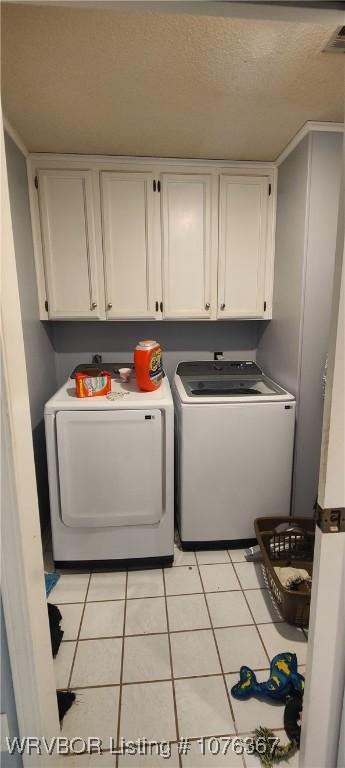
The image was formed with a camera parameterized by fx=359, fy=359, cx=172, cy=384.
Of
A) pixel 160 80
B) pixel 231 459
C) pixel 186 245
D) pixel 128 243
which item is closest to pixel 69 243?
pixel 128 243

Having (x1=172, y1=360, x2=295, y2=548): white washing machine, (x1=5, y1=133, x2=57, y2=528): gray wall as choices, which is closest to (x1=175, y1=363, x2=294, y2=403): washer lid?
(x1=172, y1=360, x2=295, y2=548): white washing machine

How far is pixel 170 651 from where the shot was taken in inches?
59.2

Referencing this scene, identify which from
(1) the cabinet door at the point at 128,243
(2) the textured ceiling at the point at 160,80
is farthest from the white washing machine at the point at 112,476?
(2) the textured ceiling at the point at 160,80

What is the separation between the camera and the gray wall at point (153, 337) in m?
2.53

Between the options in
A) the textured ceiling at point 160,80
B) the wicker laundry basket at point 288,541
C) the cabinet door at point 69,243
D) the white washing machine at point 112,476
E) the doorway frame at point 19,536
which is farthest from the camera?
the cabinet door at point 69,243

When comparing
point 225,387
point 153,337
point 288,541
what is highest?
point 153,337

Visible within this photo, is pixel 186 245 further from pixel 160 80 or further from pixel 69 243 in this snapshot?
pixel 160 80

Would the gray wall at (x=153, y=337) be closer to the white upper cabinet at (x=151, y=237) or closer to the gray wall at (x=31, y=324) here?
the gray wall at (x=31, y=324)

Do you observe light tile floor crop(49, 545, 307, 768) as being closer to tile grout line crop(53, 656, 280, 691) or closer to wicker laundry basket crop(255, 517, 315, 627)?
tile grout line crop(53, 656, 280, 691)

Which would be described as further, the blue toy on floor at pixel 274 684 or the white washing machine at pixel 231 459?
the white washing machine at pixel 231 459

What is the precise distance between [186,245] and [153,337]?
67 centimetres

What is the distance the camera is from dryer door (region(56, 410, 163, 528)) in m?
1.79

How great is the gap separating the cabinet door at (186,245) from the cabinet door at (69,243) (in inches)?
17.3

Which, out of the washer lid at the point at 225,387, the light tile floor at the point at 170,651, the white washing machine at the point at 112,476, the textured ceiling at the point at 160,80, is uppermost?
the textured ceiling at the point at 160,80
